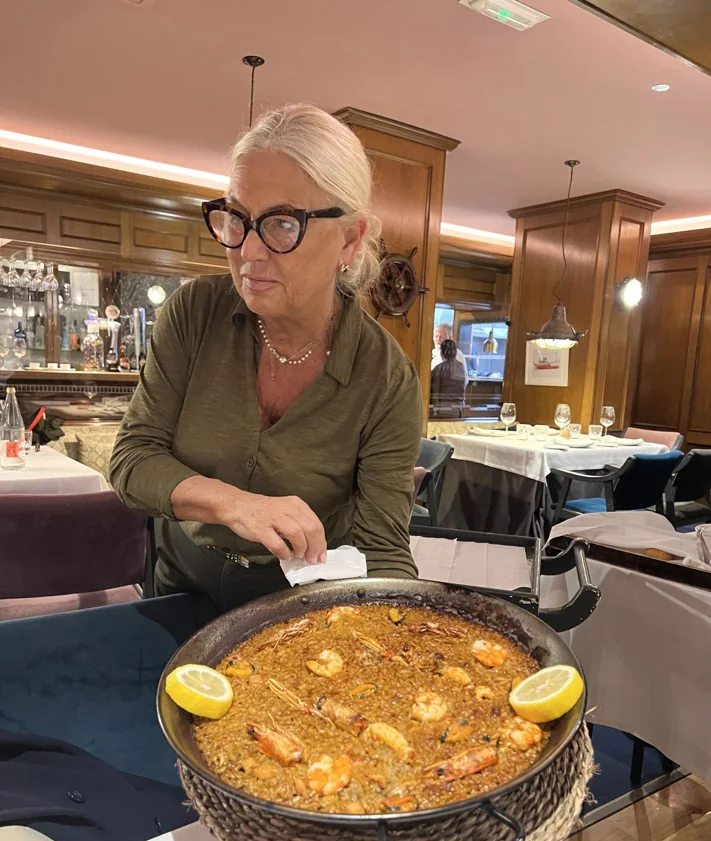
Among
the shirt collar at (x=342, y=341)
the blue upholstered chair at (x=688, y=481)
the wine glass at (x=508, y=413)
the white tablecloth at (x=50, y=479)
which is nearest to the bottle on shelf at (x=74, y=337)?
the white tablecloth at (x=50, y=479)

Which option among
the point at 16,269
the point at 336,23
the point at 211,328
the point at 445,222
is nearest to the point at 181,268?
the point at 16,269

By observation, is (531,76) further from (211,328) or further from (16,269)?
(16,269)

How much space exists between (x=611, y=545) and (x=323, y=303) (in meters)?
1.05

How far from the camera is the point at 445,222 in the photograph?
301 inches

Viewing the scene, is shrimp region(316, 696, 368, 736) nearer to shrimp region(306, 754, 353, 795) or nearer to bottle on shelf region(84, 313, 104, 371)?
shrimp region(306, 754, 353, 795)

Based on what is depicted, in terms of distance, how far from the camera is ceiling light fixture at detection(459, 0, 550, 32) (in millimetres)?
2793

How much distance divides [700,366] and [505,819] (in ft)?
24.3

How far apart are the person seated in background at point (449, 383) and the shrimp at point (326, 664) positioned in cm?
669

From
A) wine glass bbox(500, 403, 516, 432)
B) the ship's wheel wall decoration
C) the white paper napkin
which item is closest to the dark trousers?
the white paper napkin

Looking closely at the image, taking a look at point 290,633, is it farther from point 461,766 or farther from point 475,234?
point 475,234

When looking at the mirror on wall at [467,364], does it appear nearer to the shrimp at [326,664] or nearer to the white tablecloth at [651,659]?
the white tablecloth at [651,659]

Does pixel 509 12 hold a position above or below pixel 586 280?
above

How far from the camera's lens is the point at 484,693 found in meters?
0.79

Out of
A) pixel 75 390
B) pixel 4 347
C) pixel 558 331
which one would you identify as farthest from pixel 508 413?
pixel 4 347
